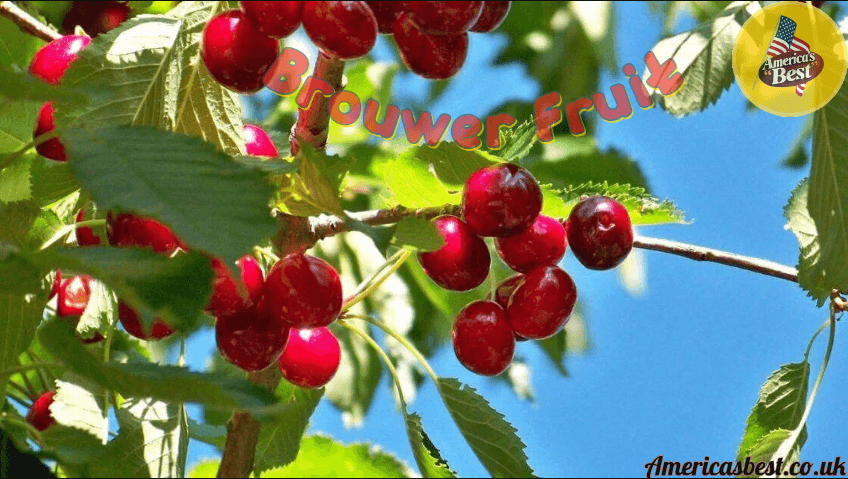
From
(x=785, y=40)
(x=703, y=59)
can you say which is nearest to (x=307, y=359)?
(x=703, y=59)

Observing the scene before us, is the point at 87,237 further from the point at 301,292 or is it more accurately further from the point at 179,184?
the point at 179,184

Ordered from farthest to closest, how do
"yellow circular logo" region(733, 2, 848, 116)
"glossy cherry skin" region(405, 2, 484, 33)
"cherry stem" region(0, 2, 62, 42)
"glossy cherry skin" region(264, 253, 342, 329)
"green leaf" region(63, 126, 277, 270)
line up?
"yellow circular logo" region(733, 2, 848, 116), "cherry stem" region(0, 2, 62, 42), "glossy cherry skin" region(264, 253, 342, 329), "glossy cherry skin" region(405, 2, 484, 33), "green leaf" region(63, 126, 277, 270)

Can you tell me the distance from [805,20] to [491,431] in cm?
82

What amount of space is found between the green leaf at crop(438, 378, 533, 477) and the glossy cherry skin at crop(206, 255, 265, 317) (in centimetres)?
28

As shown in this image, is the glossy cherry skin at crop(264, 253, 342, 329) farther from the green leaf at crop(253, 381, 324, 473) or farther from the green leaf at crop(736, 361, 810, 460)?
the green leaf at crop(736, 361, 810, 460)

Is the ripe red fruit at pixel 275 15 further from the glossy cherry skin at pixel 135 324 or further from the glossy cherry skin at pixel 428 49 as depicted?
the glossy cherry skin at pixel 135 324

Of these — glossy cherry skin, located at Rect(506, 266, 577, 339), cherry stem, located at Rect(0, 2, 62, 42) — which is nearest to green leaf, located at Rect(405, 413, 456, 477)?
glossy cherry skin, located at Rect(506, 266, 577, 339)

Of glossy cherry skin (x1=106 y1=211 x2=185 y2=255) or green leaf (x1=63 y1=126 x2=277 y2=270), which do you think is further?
glossy cherry skin (x1=106 y1=211 x2=185 y2=255)

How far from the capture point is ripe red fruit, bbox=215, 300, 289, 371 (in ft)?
3.30

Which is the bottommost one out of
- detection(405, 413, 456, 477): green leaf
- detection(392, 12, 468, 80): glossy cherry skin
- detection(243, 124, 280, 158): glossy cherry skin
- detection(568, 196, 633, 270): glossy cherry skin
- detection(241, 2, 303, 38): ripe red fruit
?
detection(243, 124, 280, 158): glossy cherry skin

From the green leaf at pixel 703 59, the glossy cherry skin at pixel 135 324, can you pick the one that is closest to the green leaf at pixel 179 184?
the glossy cherry skin at pixel 135 324

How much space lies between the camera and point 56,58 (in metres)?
1.13

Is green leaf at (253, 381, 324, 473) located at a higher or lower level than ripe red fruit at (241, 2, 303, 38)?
lower

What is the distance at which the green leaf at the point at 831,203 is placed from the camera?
3.75ft
